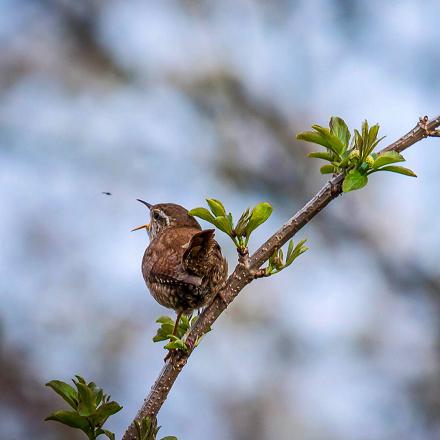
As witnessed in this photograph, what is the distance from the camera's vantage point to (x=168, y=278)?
2775mm

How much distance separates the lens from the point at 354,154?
68.9 inches

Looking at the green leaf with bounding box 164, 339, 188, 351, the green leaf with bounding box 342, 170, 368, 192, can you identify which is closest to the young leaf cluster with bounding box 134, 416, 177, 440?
the green leaf with bounding box 164, 339, 188, 351

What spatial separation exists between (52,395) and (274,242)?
3852 mm

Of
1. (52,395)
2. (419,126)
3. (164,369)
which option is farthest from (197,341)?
(52,395)

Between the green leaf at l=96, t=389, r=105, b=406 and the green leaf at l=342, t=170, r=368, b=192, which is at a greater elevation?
the green leaf at l=342, t=170, r=368, b=192

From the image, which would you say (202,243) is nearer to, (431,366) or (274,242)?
(274,242)

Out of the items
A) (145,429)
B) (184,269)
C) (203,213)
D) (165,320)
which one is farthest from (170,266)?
(145,429)

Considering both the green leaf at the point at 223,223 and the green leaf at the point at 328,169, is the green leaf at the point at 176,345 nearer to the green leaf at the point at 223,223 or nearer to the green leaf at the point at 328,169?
the green leaf at the point at 223,223

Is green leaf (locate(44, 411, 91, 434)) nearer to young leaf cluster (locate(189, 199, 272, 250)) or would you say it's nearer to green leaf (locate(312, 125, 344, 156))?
young leaf cluster (locate(189, 199, 272, 250))

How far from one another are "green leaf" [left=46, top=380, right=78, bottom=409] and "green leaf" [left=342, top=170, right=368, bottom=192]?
2.11 ft

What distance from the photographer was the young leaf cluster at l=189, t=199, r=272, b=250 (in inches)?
68.1

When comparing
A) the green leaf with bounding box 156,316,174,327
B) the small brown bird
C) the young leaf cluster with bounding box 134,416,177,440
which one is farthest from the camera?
the small brown bird

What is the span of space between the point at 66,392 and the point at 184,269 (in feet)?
3.25

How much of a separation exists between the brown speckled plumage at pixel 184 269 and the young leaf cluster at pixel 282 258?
401mm
